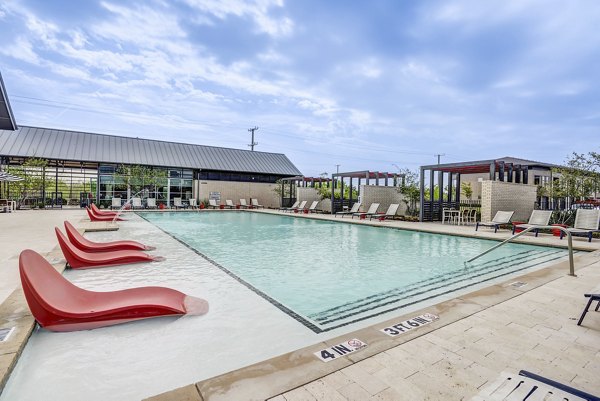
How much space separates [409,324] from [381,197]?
14.7m

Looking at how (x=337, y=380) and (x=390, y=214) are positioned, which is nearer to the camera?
→ (x=337, y=380)

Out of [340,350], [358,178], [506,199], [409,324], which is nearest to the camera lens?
[340,350]

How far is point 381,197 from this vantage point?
1686cm

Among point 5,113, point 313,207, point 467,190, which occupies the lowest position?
point 313,207

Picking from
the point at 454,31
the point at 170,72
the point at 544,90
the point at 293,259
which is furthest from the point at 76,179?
the point at 544,90

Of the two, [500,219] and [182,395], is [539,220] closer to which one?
[500,219]

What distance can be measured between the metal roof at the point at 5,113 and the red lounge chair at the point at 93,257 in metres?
6.84

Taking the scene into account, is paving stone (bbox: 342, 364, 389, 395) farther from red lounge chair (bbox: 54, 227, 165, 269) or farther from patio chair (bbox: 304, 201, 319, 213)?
patio chair (bbox: 304, 201, 319, 213)

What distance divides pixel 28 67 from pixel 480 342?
25.6 meters

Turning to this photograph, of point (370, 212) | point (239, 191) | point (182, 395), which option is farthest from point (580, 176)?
point (239, 191)

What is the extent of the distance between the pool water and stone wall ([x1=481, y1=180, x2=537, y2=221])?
10.3 feet

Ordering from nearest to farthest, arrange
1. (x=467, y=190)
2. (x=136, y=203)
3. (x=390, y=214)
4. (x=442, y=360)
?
(x=442, y=360)
(x=390, y=214)
(x=136, y=203)
(x=467, y=190)

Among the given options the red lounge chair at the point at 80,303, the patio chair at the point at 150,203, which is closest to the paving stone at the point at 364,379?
the red lounge chair at the point at 80,303

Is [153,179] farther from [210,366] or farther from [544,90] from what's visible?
[544,90]
